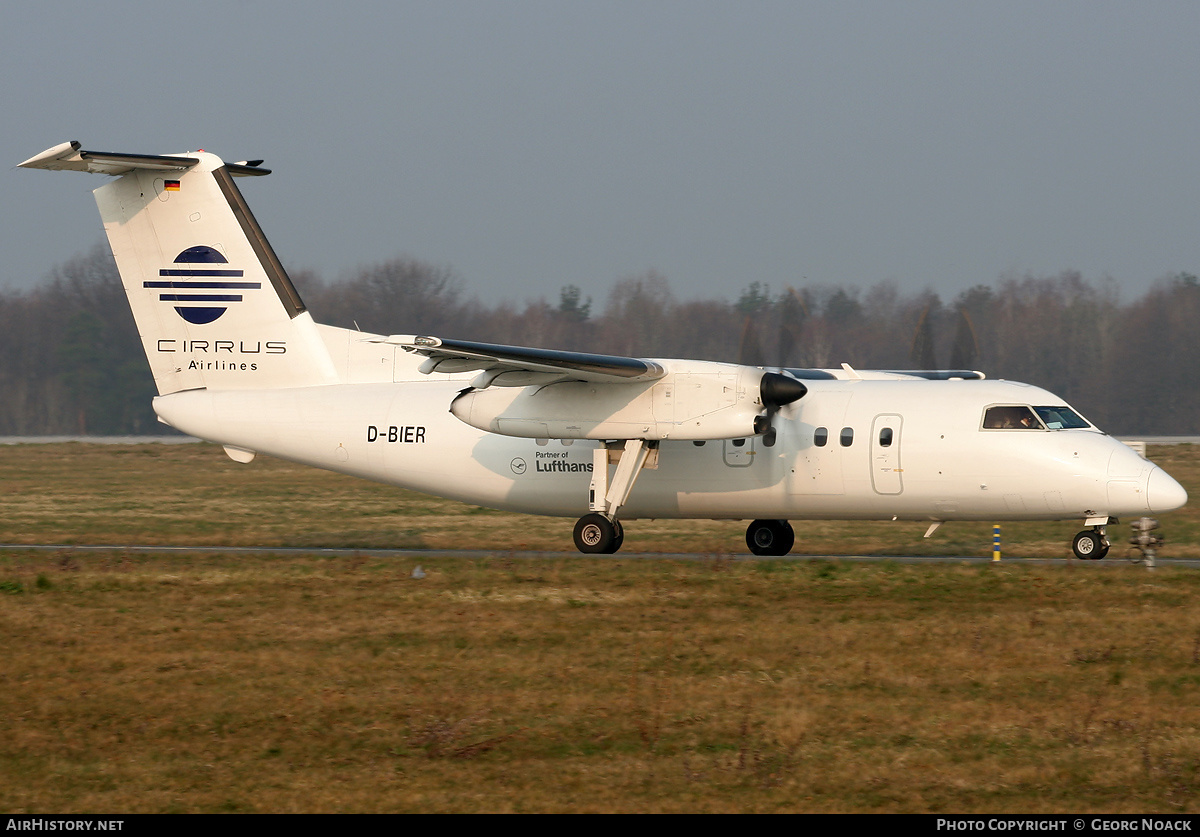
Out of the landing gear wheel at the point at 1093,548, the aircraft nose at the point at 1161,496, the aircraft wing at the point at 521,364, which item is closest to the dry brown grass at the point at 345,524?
the landing gear wheel at the point at 1093,548

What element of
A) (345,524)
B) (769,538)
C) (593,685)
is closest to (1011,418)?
(769,538)

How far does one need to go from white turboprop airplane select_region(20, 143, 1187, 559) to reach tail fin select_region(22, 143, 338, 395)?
3 centimetres

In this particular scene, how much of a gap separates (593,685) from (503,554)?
318 inches

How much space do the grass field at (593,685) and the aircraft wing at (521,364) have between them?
260 cm

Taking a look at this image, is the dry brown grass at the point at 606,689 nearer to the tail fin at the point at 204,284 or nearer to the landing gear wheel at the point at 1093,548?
the landing gear wheel at the point at 1093,548

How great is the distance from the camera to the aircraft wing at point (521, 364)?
1666 centimetres

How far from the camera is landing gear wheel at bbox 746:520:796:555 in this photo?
65.3 ft

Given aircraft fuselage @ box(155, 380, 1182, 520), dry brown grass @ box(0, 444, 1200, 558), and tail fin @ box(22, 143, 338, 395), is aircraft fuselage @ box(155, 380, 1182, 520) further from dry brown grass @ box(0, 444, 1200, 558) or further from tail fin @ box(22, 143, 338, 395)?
dry brown grass @ box(0, 444, 1200, 558)

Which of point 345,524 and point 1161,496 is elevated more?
point 1161,496

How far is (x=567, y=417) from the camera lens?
18.1m

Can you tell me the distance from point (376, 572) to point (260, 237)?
21.2ft

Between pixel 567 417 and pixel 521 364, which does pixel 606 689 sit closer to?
pixel 521 364

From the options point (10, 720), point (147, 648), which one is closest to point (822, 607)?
point (147, 648)

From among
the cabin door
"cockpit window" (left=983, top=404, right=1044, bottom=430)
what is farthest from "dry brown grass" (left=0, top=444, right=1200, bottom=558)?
"cockpit window" (left=983, top=404, right=1044, bottom=430)
